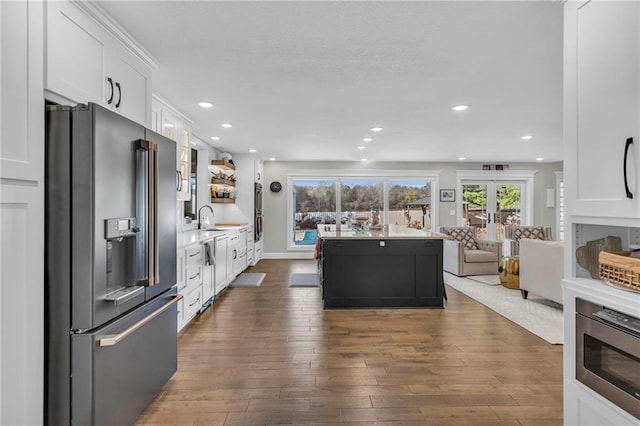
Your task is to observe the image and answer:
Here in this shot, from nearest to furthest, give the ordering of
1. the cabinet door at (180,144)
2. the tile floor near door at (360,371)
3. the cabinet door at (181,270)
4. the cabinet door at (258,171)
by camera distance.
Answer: the tile floor near door at (360,371) → the cabinet door at (181,270) → the cabinet door at (180,144) → the cabinet door at (258,171)

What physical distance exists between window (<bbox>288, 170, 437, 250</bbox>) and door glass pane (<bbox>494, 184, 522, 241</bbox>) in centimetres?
162

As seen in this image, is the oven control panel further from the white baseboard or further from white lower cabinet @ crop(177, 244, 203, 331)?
the white baseboard

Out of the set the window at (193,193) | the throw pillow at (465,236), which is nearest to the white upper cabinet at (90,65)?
the window at (193,193)

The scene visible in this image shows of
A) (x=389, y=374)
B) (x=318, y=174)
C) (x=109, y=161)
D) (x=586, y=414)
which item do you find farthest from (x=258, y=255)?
(x=586, y=414)

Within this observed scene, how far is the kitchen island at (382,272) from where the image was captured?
4.09 m

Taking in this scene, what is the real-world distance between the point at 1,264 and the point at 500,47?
2.98 meters

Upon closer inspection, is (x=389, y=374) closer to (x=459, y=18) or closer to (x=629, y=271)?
(x=629, y=271)

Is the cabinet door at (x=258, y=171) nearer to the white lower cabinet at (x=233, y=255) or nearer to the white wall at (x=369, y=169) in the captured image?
the white wall at (x=369, y=169)

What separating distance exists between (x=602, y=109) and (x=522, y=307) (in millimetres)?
3453

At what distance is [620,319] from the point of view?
1230 millimetres

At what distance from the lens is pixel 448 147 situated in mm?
6129

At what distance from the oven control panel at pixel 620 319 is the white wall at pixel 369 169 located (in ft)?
22.5

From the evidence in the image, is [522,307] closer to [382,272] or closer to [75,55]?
[382,272]

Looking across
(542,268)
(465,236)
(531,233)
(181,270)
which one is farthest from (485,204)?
(181,270)
